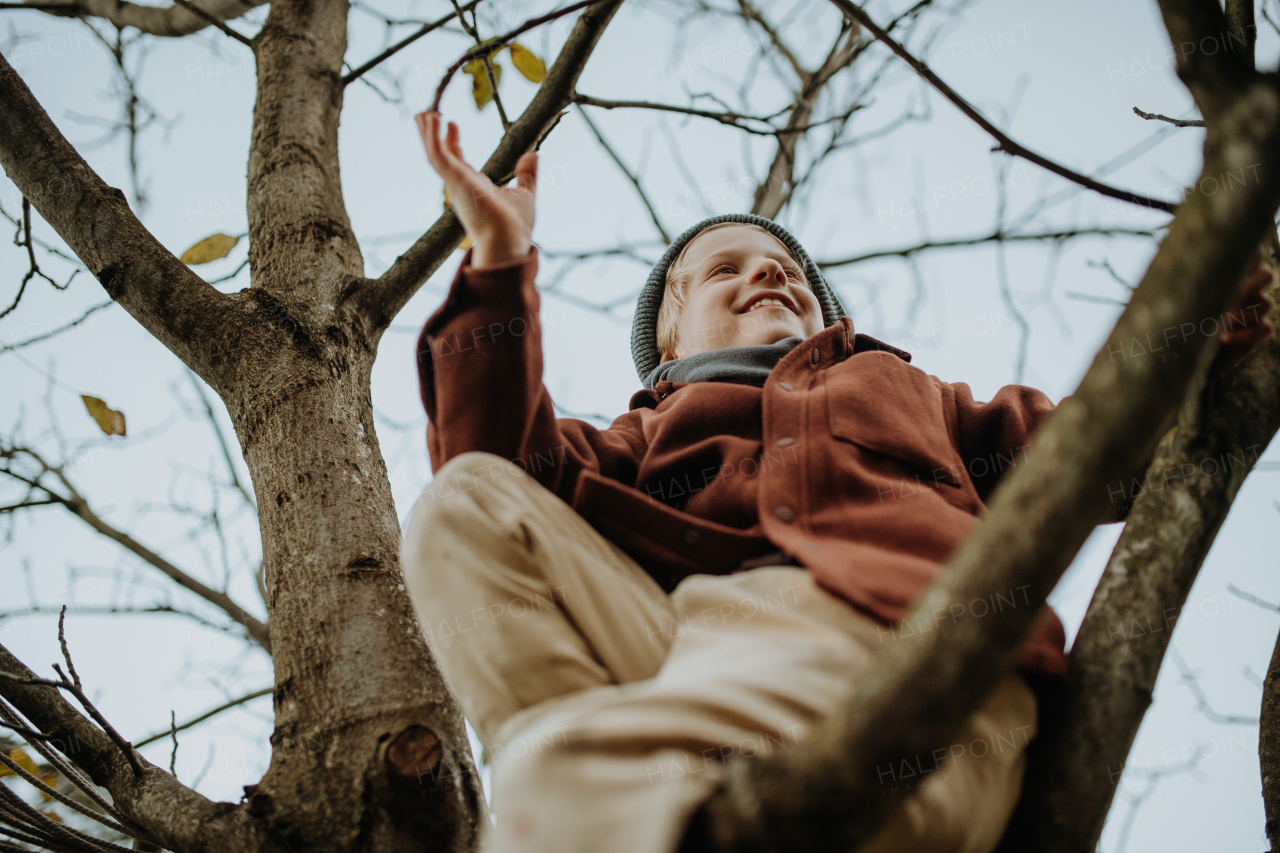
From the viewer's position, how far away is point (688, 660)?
1075 mm

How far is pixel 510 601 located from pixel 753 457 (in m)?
0.61

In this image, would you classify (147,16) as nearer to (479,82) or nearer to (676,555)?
(479,82)

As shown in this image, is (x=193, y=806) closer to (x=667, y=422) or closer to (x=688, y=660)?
(x=688, y=660)

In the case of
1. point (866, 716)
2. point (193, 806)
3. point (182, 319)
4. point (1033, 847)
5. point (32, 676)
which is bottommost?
point (1033, 847)

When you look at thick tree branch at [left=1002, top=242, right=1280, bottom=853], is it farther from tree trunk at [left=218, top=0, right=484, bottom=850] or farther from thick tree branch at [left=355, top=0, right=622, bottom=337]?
thick tree branch at [left=355, top=0, right=622, bottom=337]

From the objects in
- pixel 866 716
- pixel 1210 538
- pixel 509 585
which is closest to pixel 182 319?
pixel 509 585

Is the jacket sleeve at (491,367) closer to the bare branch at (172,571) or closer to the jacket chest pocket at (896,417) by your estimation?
the jacket chest pocket at (896,417)

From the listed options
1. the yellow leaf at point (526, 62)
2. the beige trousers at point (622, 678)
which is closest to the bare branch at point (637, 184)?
the yellow leaf at point (526, 62)

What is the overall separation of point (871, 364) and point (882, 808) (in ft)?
3.82

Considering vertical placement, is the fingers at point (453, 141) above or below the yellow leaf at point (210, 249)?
below

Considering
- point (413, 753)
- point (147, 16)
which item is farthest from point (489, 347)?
point (147, 16)

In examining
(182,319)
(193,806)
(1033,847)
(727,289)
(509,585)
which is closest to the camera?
(1033,847)

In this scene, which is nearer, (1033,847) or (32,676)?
(1033,847)

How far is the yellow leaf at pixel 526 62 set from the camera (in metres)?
2.65
